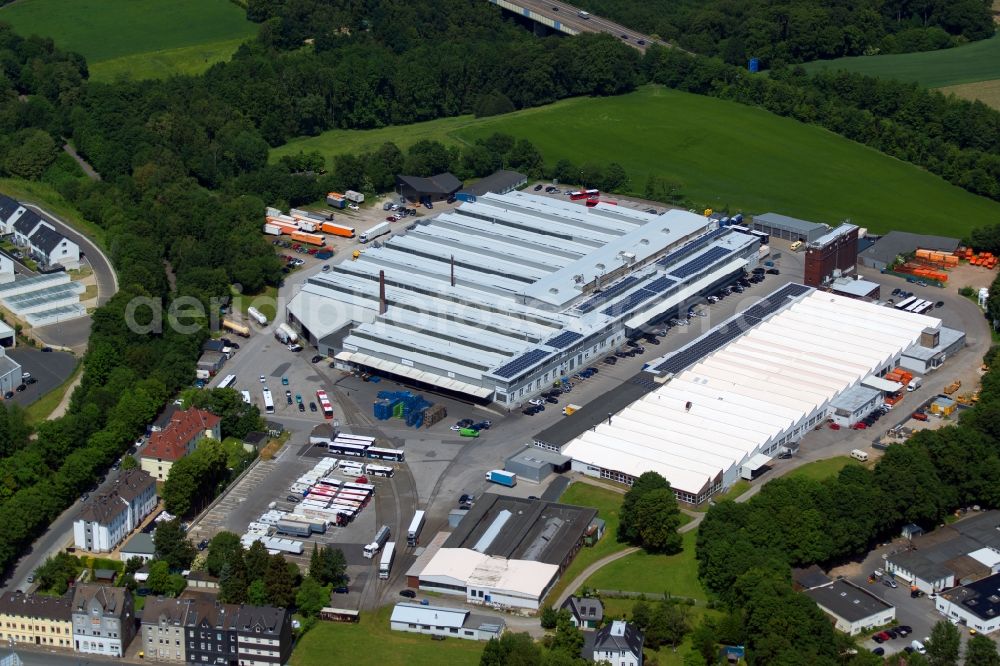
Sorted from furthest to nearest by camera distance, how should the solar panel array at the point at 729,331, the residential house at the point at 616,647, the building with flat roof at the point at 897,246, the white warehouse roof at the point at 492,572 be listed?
the building with flat roof at the point at 897,246 → the solar panel array at the point at 729,331 → the white warehouse roof at the point at 492,572 → the residential house at the point at 616,647

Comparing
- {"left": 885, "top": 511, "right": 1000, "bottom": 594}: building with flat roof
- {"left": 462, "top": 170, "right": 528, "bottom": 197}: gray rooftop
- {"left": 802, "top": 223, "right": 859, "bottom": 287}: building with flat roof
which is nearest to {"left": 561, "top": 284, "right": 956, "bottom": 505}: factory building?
{"left": 802, "top": 223, "right": 859, "bottom": 287}: building with flat roof

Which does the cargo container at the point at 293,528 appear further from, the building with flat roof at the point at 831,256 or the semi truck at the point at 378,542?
the building with flat roof at the point at 831,256

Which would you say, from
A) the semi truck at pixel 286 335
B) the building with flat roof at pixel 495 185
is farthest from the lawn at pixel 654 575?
the building with flat roof at pixel 495 185

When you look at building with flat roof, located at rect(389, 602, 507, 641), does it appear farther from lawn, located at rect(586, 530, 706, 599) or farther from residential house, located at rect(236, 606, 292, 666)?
lawn, located at rect(586, 530, 706, 599)

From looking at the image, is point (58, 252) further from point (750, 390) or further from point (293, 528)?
point (750, 390)

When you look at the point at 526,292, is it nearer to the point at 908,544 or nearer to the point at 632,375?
the point at 632,375

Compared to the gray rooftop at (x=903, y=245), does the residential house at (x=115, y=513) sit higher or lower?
higher

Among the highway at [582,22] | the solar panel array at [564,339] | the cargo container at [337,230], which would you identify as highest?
the highway at [582,22]
